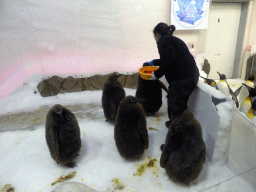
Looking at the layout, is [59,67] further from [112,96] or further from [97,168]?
[97,168]

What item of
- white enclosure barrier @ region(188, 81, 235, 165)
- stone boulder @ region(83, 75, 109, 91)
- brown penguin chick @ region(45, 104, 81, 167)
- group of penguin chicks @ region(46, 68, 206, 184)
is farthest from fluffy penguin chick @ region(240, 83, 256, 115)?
stone boulder @ region(83, 75, 109, 91)

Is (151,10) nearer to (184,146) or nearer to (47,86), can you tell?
(47,86)

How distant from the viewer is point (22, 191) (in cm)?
177

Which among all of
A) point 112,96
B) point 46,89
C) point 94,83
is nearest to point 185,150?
point 112,96


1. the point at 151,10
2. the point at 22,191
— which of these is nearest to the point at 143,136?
→ the point at 22,191


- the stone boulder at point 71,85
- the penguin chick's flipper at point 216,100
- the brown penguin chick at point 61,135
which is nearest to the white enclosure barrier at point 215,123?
the penguin chick's flipper at point 216,100

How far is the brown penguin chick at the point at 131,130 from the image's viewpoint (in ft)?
6.27

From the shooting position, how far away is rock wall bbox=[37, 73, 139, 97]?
13.8ft

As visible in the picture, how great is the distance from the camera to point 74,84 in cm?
434

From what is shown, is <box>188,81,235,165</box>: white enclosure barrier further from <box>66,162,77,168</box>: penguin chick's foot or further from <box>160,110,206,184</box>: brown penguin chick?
<box>66,162,77,168</box>: penguin chick's foot

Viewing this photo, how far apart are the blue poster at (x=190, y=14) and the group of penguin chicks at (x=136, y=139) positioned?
3.05m

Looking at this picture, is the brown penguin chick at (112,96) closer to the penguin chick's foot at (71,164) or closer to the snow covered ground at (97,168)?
the snow covered ground at (97,168)

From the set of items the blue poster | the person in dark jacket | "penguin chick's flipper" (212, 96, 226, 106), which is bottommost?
"penguin chick's flipper" (212, 96, 226, 106)

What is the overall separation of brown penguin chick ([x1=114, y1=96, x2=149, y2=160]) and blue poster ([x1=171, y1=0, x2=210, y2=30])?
3.11m
